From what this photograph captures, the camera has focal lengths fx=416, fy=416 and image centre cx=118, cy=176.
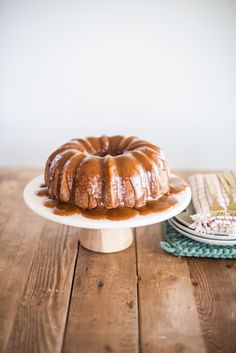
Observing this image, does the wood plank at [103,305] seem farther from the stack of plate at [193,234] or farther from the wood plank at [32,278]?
the stack of plate at [193,234]

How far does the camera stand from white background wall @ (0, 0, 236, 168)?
1928 millimetres

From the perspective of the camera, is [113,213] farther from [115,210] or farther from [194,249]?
[194,249]

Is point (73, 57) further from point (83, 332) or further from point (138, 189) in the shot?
point (83, 332)

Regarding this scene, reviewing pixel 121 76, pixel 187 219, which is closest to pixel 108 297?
pixel 187 219

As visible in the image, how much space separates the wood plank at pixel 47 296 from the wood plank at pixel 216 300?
35 cm

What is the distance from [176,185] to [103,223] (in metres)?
0.34

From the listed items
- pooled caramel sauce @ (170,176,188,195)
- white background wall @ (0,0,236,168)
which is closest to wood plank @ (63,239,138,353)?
pooled caramel sauce @ (170,176,188,195)

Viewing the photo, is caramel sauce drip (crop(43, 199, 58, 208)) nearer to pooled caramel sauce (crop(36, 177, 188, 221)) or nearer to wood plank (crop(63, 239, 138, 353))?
pooled caramel sauce (crop(36, 177, 188, 221))

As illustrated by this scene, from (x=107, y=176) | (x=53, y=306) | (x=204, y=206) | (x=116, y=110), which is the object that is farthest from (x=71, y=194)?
(x=116, y=110)

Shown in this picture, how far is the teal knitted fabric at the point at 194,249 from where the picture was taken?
125 cm

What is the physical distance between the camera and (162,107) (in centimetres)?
210

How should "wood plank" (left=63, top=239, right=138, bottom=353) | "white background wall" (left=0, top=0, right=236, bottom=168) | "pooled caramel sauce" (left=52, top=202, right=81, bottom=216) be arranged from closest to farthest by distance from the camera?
"wood plank" (left=63, top=239, right=138, bottom=353) < "pooled caramel sauce" (left=52, top=202, right=81, bottom=216) < "white background wall" (left=0, top=0, right=236, bottom=168)

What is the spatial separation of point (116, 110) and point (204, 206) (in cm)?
93

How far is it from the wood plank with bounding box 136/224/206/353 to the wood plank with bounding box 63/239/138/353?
3 cm
